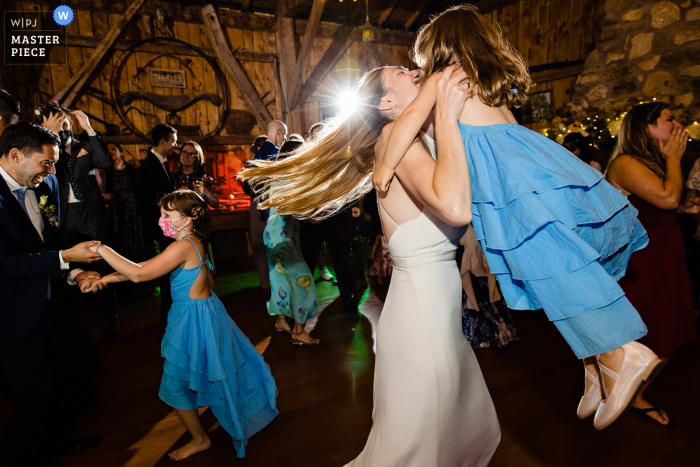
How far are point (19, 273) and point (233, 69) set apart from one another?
19.4 ft

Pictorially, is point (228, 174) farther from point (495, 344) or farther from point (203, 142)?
point (495, 344)

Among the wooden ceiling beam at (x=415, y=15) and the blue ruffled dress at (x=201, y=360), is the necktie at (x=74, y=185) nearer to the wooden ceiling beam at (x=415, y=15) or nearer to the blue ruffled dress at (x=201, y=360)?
the blue ruffled dress at (x=201, y=360)

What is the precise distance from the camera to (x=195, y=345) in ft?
6.34

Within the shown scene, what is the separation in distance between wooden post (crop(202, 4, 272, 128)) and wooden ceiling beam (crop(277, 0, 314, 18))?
1105 millimetres

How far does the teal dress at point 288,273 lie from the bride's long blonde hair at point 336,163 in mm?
1646

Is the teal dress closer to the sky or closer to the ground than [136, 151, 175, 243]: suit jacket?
closer to the ground

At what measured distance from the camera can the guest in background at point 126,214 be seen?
4.79 meters

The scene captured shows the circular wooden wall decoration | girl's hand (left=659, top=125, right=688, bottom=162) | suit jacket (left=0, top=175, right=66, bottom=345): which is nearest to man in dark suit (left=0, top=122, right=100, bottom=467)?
suit jacket (left=0, top=175, right=66, bottom=345)

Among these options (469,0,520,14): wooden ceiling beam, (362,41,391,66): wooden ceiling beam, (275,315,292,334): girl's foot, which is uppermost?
(469,0,520,14): wooden ceiling beam

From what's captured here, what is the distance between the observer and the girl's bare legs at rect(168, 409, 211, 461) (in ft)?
6.48

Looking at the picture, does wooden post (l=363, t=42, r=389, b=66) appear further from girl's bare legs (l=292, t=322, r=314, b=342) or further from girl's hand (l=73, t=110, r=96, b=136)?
girl's bare legs (l=292, t=322, r=314, b=342)

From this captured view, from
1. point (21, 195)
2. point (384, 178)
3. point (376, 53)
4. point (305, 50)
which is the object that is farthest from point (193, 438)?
point (376, 53)

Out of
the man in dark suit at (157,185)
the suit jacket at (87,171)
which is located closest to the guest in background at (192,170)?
the man in dark suit at (157,185)

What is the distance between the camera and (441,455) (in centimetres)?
128
